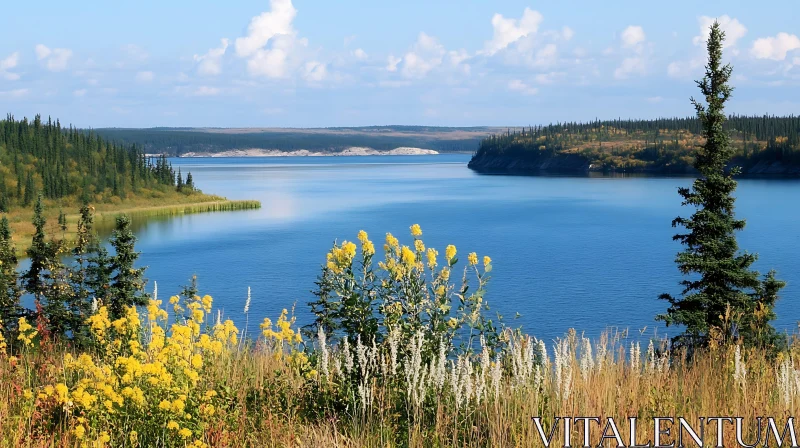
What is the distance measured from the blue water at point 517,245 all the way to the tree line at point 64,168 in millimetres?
23525

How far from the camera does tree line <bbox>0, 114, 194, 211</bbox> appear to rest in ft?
361

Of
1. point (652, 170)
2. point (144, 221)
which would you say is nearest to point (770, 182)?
point (652, 170)

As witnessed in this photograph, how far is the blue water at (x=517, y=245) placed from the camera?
3772cm

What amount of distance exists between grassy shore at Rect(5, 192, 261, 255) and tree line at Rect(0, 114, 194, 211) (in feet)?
8.17

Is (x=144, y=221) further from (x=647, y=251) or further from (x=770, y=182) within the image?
(x=770, y=182)

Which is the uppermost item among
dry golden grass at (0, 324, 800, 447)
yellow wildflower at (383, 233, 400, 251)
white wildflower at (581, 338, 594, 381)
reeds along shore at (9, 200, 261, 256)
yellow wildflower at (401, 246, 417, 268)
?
yellow wildflower at (383, 233, 400, 251)

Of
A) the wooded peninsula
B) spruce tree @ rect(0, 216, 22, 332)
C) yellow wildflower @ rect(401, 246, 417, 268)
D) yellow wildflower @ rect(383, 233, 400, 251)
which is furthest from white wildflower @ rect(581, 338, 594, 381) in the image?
the wooded peninsula

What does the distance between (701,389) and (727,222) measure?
1535 centimetres

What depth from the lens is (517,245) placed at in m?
61.6

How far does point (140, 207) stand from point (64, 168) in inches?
983

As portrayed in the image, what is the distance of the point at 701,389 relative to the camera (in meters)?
6.68

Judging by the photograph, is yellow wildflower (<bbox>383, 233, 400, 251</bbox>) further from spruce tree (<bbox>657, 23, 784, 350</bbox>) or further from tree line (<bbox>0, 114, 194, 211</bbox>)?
tree line (<bbox>0, 114, 194, 211</bbox>)

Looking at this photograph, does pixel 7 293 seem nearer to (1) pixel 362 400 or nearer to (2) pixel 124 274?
(2) pixel 124 274

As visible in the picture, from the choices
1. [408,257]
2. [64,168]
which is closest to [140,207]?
[64,168]
